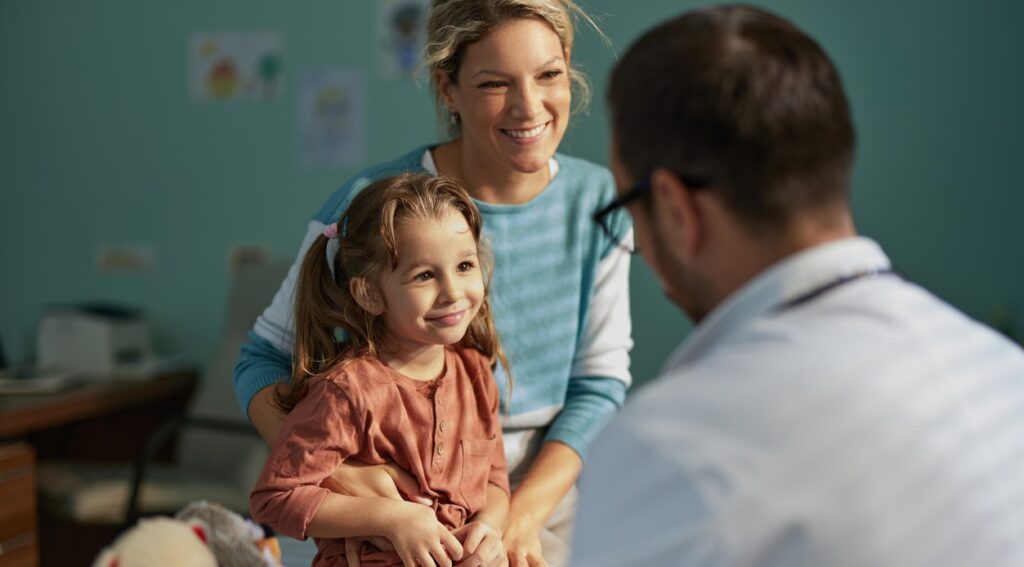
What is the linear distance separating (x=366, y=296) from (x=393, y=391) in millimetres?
134

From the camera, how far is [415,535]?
1.39 m

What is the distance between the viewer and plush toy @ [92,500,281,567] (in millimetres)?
1585

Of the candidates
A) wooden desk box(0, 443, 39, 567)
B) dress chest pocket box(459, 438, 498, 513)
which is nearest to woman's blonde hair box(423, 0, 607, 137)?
dress chest pocket box(459, 438, 498, 513)

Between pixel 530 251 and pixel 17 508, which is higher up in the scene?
pixel 530 251

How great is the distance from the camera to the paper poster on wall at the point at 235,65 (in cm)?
388

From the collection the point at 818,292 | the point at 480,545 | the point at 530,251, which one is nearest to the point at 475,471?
the point at 480,545

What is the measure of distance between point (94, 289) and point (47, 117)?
26.4 inches

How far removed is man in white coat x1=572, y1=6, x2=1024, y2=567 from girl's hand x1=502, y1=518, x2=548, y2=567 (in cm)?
65

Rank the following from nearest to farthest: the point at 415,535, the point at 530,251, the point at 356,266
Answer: the point at 415,535 < the point at 356,266 < the point at 530,251

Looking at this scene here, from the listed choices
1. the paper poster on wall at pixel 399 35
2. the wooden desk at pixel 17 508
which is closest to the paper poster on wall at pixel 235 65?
the paper poster on wall at pixel 399 35

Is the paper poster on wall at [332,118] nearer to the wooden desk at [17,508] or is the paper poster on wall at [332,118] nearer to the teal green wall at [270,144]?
the teal green wall at [270,144]

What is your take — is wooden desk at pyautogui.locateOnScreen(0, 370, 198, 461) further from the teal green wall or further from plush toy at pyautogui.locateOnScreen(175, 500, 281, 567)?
plush toy at pyautogui.locateOnScreen(175, 500, 281, 567)

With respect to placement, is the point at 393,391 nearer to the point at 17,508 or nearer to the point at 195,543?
the point at 195,543

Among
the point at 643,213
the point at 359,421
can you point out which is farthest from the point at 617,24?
the point at 643,213
